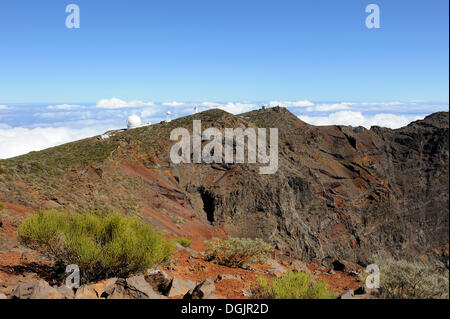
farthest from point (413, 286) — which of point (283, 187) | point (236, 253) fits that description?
point (283, 187)

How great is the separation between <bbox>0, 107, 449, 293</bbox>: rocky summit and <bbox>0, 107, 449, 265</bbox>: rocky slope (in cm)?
12

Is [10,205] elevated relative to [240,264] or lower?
elevated

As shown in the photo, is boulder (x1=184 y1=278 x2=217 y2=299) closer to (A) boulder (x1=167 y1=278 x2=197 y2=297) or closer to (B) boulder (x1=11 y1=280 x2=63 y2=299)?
(A) boulder (x1=167 y1=278 x2=197 y2=297)

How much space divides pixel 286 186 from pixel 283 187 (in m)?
0.82

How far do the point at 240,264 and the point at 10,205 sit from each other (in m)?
11.3

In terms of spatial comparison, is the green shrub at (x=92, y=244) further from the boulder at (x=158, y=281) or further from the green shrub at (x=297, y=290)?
the green shrub at (x=297, y=290)

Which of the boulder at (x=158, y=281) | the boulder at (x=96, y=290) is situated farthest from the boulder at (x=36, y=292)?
the boulder at (x=158, y=281)

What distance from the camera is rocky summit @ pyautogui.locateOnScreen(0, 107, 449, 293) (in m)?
20.0

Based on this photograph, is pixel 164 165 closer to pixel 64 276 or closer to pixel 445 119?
pixel 64 276

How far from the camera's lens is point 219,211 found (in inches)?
1009

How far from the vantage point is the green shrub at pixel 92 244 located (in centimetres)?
697

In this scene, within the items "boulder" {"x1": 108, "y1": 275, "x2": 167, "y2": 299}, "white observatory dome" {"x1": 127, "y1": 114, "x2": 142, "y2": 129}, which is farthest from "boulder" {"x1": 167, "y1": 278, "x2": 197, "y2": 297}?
"white observatory dome" {"x1": 127, "y1": 114, "x2": 142, "y2": 129}

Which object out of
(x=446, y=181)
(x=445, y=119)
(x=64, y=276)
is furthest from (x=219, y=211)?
(x=445, y=119)
